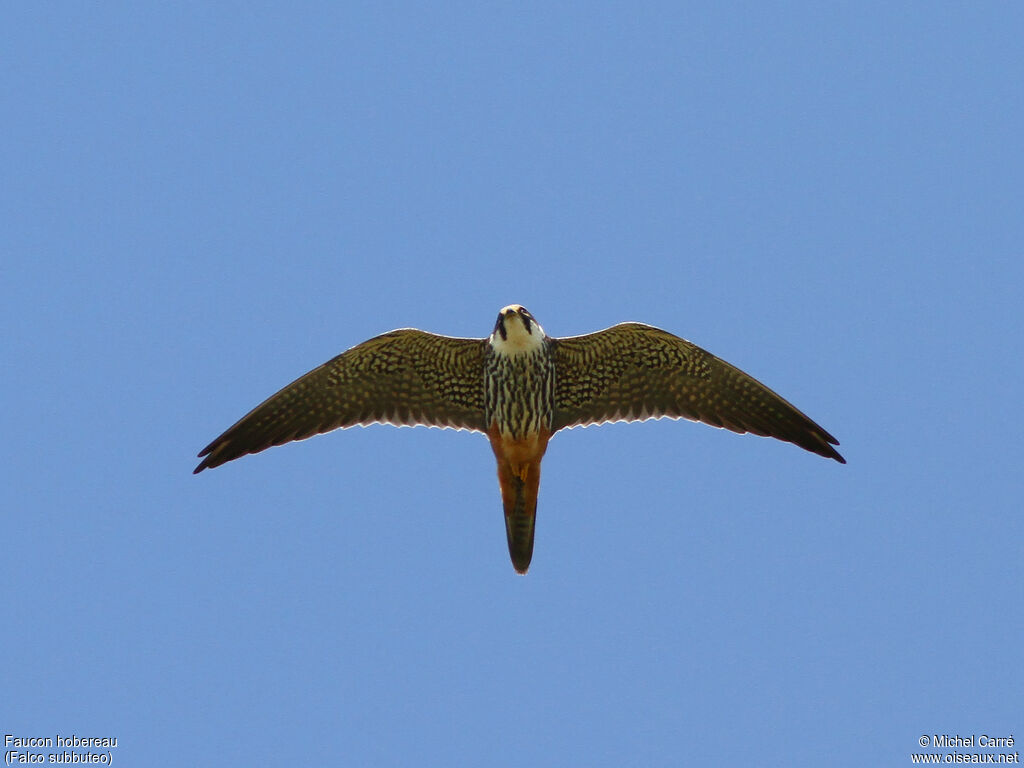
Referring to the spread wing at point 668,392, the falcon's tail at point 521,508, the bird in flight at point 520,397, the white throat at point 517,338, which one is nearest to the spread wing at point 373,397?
the bird in flight at point 520,397

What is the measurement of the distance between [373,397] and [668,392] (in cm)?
270

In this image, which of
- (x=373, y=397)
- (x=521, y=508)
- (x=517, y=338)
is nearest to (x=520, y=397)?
(x=517, y=338)

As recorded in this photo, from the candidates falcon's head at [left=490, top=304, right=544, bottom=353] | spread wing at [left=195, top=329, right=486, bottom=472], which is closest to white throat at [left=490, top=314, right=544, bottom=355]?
falcon's head at [left=490, top=304, right=544, bottom=353]

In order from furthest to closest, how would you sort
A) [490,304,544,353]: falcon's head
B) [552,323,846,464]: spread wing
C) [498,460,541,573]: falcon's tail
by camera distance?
[552,323,846,464]: spread wing < [498,460,541,573]: falcon's tail < [490,304,544,353]: falcon's head

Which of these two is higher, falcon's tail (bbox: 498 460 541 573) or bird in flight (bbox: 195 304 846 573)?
bird in flight (bbox: 195 304 846 573)

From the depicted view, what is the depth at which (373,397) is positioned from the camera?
10.1m

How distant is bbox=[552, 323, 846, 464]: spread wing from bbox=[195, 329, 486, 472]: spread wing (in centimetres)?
87

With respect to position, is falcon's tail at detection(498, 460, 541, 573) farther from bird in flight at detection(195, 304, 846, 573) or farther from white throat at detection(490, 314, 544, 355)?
white throat at detection(490, 314, 544, 355)

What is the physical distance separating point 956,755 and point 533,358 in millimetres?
4767

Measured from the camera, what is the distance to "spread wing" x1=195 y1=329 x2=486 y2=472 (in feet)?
32.3

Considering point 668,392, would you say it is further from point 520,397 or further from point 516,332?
point 516,332

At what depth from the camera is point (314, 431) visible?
1001 centimetres

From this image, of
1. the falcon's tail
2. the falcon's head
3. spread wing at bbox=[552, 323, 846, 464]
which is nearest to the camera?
the falcon's head

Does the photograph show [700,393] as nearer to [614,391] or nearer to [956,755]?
[614,391]
